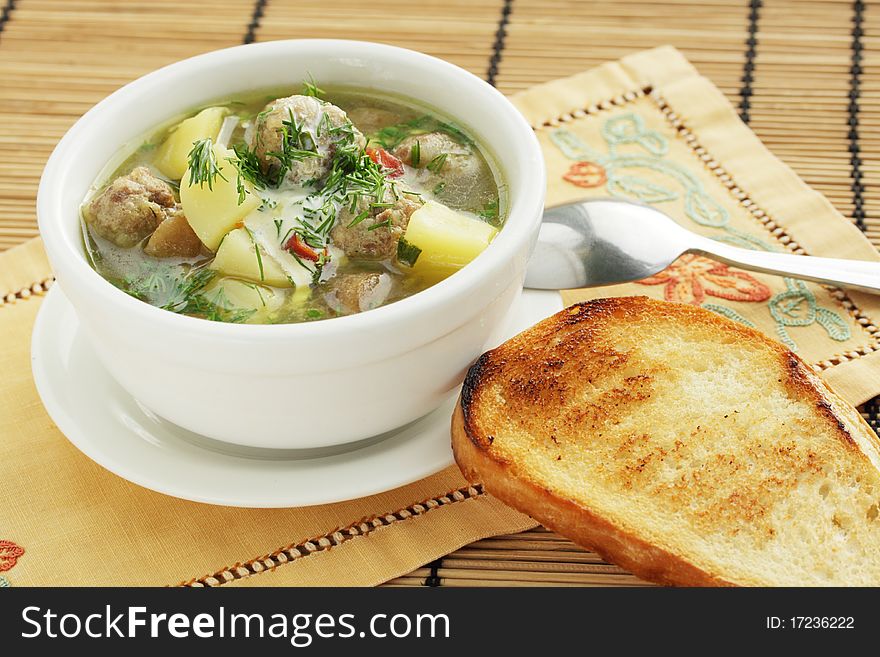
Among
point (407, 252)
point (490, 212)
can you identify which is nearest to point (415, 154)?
point (490, 212)

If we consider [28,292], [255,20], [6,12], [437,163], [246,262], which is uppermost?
[437,163]

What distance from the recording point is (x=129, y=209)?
2.37 meters

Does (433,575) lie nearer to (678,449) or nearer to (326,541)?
(326,541)

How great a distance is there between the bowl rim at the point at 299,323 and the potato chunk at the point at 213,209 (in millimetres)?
248

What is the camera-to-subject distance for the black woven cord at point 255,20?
12.8ft

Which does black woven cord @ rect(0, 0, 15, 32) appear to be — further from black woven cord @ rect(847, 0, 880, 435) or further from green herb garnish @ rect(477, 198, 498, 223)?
black woven cord @ rect(847, 0, 880, 435)

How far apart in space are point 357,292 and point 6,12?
97.7 inches

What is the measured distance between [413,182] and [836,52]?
1.95 m

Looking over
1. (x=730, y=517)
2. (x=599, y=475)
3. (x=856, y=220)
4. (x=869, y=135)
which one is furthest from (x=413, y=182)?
(x=869, y=135)

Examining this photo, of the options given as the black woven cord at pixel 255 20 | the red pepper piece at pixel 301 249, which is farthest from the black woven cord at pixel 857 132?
the black woven cord at pixel 255 20

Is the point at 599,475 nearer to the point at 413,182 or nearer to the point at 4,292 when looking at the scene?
the point at 413,182

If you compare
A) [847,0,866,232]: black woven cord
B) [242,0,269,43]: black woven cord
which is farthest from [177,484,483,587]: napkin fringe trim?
[242,0,269,43]: black woven cord

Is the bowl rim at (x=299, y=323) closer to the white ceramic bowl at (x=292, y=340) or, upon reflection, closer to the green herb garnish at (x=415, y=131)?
the white ceramic bowl at (x=292, y=340)

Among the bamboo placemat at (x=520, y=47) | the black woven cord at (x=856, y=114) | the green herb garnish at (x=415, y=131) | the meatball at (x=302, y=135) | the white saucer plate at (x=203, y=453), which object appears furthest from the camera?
the bamboo placemat at (x=520, y=47)
